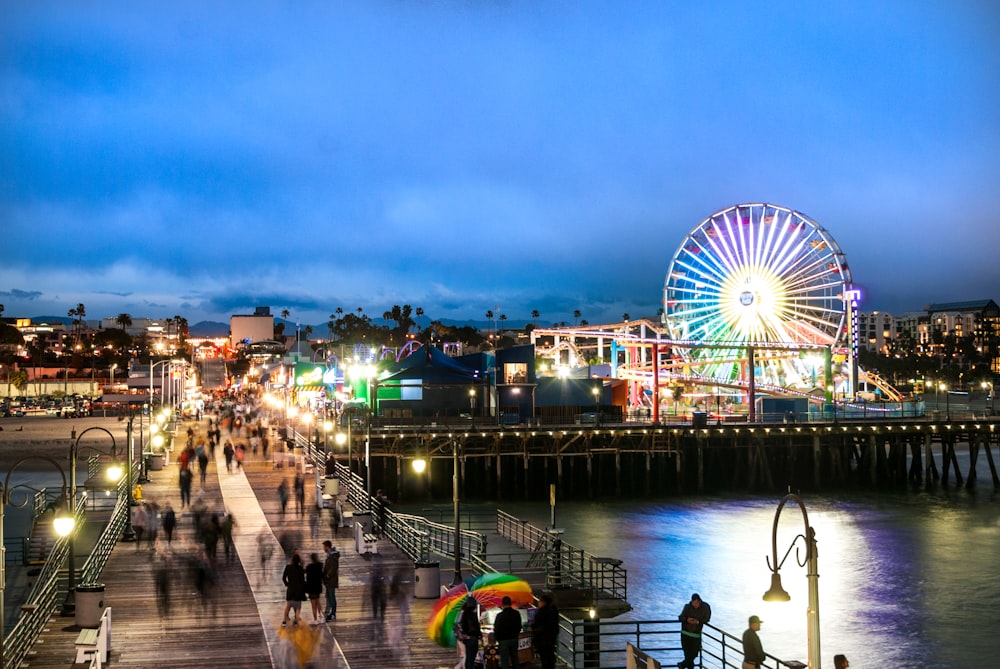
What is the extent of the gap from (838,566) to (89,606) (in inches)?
1136

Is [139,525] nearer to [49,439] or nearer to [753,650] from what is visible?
[753,650]

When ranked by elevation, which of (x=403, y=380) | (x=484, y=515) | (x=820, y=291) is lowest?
(x=484, y=515)

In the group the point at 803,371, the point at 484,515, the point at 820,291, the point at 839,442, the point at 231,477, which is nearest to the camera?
the point at 231,477

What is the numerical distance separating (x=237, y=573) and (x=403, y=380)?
49940 mm

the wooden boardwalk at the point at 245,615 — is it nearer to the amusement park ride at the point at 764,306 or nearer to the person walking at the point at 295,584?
the person walking at the point at 295,584

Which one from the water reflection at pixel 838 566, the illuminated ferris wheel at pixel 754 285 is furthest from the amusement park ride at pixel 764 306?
the water reflection at pixel 838 566

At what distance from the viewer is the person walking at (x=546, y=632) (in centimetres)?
1532

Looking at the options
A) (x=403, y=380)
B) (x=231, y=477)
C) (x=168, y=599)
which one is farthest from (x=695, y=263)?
(x=168, y=599)

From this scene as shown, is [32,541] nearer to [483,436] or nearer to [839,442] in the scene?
[483,436]

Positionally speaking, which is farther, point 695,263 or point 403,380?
point 695,263

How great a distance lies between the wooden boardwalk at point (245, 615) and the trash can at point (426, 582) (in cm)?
22

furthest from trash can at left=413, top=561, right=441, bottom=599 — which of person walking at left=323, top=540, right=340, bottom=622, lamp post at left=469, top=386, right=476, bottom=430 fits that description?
lamp post at left=469, top=386, right=476, bottom=430

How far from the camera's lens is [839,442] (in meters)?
70.2

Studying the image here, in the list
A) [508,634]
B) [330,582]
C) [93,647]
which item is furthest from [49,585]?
[508,634]
